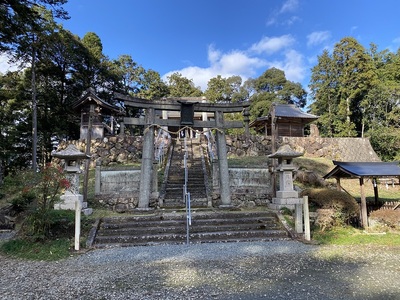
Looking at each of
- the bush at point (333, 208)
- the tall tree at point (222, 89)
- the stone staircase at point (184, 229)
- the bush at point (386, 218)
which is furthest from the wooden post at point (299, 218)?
the tall tree at point (222, 89)

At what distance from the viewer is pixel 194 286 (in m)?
3.88

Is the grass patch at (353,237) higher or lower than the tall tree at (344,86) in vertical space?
lower

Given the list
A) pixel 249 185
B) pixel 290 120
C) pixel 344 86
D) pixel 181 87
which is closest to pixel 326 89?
pixel 344 86

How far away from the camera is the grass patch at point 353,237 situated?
6.26m

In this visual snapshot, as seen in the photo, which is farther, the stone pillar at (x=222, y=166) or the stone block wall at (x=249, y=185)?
the stone block wall at (x=249, y=185)

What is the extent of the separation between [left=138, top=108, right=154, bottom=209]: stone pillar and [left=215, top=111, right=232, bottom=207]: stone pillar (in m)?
2.43

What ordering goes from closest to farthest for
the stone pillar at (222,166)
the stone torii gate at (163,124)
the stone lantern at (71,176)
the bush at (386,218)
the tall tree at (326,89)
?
1. the bush at (386,218)
2. the stone lantern at (71,176)
3. the stone torii gate at (163,124)
4. the stone pillar at (222,166)
5. the tall tree at (326,89)

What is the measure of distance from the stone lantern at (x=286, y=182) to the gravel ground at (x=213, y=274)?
2.62m

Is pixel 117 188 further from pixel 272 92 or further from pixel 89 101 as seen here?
pixel 272 92

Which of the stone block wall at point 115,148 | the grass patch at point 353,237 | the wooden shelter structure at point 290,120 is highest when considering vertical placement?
the wooden shelter structure at point 290,120

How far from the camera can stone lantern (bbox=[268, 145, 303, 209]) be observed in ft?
28.1

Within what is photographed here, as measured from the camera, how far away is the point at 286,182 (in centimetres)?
884

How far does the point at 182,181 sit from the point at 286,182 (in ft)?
14.8

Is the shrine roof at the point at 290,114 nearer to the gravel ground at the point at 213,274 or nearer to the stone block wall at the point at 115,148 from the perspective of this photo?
the stone block wall at the point at 115,148
